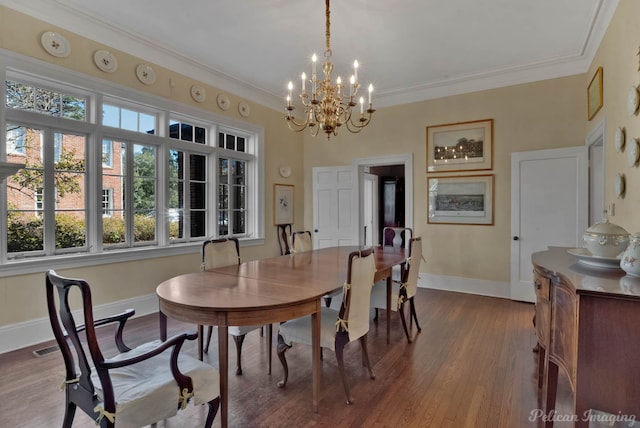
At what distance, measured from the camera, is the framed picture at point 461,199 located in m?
4.75

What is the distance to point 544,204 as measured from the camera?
14.1 feet

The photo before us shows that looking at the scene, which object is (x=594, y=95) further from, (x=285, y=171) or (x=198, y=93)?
(x=198, y=93)

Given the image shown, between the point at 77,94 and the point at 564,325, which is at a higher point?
the point at 77,94

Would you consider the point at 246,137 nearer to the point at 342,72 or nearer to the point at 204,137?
the point at 204,137

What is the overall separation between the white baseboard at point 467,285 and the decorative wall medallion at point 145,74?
15.1 ft

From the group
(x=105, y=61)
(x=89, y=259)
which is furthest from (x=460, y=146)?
(x=89, y=259)

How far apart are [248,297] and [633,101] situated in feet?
9.65

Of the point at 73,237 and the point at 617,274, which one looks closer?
the point at 617,274

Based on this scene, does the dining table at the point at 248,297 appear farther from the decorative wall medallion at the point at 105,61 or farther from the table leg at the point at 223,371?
the decorative wall medallion at the point at 105,61

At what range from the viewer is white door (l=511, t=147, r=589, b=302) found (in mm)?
4098

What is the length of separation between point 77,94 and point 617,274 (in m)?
4.57

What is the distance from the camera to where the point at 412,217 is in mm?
5305

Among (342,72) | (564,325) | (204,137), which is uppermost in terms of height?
(342,72)

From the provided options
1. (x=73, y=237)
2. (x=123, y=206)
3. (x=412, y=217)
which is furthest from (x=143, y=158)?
(x=412, y=217)
